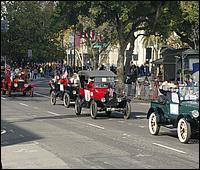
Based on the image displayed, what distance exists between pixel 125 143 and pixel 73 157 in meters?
2.75

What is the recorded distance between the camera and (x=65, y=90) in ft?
82.3

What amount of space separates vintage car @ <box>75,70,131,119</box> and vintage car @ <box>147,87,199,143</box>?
5.28 metres

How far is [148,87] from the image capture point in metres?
31.3

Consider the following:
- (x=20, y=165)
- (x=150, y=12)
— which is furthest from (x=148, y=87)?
(x=150, y=12)

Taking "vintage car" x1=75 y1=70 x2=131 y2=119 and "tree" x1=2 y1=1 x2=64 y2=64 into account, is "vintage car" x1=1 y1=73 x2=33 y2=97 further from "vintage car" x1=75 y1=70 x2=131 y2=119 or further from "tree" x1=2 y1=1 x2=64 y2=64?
"vintage car" x1=75 y1=70 x2=131 y2=119

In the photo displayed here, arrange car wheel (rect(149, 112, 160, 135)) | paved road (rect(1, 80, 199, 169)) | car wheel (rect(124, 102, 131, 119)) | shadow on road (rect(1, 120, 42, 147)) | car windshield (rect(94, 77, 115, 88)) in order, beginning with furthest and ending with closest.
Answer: car windshield (rect(94, 77, 115, 88)) → car wheel (rect(124, 102, 131, 119)) → car wheel (rect(149, 112, 160, 135)) → shadow on road (rect(1, 120, 42, 147)) → paved road (rect(1, 80, 199, 169))

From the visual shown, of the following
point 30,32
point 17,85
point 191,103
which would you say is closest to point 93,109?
point 191,103

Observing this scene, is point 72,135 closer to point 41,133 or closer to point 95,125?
point 41,133

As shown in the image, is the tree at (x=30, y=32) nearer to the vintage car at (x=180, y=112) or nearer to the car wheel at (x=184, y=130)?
the vintage car at (x=180, y=112)

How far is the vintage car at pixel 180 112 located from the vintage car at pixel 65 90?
9516mm

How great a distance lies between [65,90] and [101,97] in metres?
5.38

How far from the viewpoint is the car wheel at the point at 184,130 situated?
41.5 feet

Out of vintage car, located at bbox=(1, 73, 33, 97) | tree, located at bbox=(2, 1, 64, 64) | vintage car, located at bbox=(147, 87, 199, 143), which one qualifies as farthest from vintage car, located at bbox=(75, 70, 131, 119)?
vintage car, located at bbox=(1, 73, 33, 97)

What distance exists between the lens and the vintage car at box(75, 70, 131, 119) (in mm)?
19938
